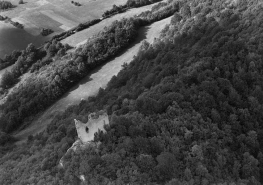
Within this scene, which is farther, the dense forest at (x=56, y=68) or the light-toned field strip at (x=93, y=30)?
the light-toned field strip at (x=93, y=30)

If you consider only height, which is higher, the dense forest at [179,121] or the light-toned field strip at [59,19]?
the light-toned field strip at [59,19]

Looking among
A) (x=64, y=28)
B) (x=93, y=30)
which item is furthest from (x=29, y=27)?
(x=93, y=30)

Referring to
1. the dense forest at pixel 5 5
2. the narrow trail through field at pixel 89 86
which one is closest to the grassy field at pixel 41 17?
the dense forest at pixel 5 5

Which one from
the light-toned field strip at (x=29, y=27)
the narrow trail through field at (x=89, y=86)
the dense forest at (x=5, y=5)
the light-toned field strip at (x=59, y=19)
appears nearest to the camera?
the narrow trail through field at (x=89, y=86)

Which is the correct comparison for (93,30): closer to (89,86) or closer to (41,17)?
(41,17)

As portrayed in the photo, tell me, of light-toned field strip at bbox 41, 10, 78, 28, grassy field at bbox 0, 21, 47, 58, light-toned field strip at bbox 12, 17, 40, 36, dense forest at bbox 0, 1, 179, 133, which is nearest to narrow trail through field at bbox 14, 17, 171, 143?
dense forest at bbox 0, 1, 179, 133

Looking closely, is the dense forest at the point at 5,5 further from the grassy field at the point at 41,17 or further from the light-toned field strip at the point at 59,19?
the light-toned field strip at the point at 59,19
